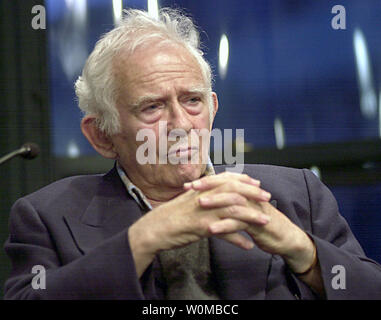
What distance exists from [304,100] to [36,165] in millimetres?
941

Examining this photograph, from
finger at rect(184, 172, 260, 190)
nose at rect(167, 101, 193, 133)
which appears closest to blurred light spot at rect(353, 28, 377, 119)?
nose at rect(167, 101, 193, 133)

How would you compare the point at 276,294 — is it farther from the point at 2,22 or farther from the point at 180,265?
the point at 2,22

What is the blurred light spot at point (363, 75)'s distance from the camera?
1.78 metres

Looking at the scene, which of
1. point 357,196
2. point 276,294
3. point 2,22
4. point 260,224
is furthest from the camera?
point 2,22

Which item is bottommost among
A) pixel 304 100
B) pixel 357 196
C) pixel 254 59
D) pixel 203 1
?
pixel 357 196

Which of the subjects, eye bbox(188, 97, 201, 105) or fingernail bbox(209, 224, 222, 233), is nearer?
fingernail bbox(209, 224, 222, 233)

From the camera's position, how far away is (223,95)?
1568 mm

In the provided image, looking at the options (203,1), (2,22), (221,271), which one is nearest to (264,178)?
(221,271)

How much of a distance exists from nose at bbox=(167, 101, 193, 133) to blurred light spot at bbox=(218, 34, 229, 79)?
365 mm

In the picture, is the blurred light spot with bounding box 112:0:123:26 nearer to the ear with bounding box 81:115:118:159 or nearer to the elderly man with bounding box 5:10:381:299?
the elderly man with bounding box 5:10:381:299

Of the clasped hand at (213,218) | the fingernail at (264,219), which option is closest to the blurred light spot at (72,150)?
the clasped hand at (213,218)

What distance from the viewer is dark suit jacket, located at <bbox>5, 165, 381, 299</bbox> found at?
1.03 meters

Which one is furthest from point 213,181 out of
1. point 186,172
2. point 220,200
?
point 186,172

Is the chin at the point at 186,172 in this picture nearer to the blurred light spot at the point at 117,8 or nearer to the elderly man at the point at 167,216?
the elderly man at the point at 167,216
